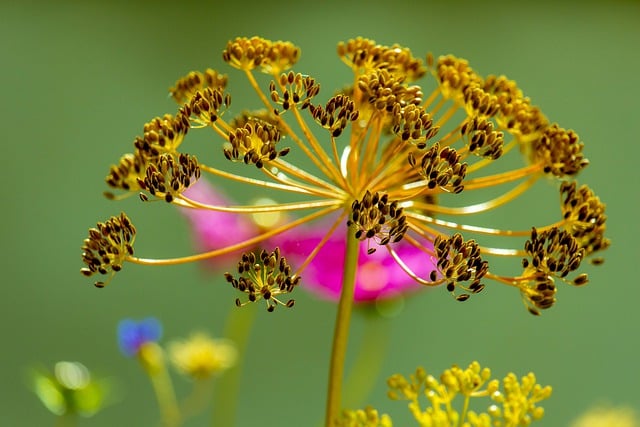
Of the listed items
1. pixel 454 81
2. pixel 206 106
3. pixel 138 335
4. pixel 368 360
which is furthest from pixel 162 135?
pixel 368 360

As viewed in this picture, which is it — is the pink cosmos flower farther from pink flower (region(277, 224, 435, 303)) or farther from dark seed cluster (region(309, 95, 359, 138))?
dark seed cluster (region(309, 95, 359, 138))

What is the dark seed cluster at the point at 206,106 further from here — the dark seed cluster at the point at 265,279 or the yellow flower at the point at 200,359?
the yellow flower at the point at 200,359

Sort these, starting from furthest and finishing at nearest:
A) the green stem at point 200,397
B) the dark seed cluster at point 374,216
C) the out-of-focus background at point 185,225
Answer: the out-of-focus background at point 185,225, the green stem at point 200,397, the dark seed cluster at point 374,216

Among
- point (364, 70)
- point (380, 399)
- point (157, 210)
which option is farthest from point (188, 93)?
point (380, 399)

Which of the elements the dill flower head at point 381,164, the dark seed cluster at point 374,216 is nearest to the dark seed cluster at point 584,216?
the dill flower head at point 381,164

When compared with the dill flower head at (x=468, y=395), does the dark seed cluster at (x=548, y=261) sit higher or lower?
higher
